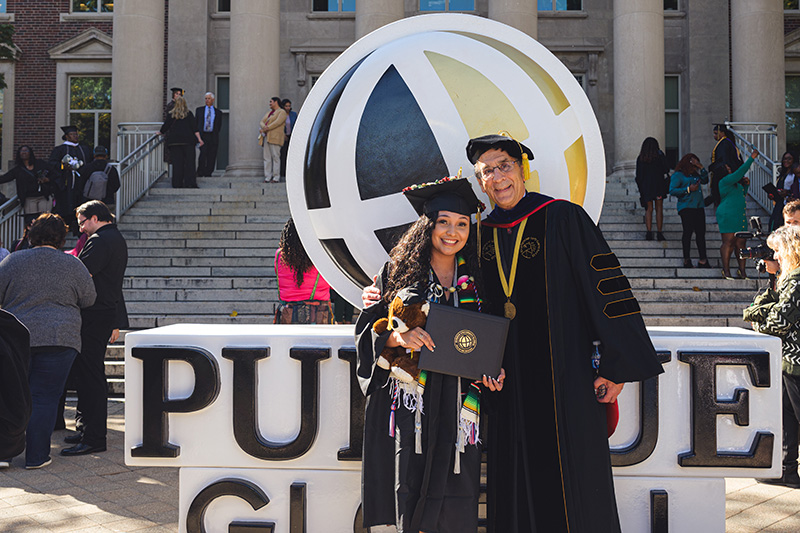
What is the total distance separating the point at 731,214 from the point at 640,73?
22.7 ft

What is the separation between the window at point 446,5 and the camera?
22062 millimetres

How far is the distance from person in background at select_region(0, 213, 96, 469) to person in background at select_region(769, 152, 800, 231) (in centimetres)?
1013

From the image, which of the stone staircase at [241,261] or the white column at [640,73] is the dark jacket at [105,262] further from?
the white column at [640,73]

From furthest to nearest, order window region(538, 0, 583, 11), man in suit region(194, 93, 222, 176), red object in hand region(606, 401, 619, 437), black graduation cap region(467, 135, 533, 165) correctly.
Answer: window region(538, 0, 583, 11)
man in suit region(194, 93, 222, 176)
red object in hand region(606, 401, 619, 437)
black graduation cap region(467, 135, 533, 165)

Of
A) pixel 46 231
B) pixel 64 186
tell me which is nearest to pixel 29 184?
pixel 64 186

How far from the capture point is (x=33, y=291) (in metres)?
6.12

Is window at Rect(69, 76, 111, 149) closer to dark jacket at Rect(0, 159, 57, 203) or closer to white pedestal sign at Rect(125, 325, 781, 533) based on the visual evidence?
dark jacket at Rect(0, 159, 57, 203)

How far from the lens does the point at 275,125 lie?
1639cm

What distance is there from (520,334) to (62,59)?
74.8 ft

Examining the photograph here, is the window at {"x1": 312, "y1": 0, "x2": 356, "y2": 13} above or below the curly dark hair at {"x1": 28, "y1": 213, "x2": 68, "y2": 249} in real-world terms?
above

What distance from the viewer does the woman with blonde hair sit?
637 inches

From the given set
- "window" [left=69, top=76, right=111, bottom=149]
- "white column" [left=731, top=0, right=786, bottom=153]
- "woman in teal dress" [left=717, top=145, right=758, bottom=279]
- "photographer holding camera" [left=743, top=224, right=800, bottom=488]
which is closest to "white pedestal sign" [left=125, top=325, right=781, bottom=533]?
"photographer holding camera" [left=743, top=224, right=800, bottom=488]

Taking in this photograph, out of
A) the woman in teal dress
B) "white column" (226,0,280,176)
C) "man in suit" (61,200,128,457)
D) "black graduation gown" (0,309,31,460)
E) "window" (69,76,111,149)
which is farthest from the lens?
"window" (69,76,111,149)

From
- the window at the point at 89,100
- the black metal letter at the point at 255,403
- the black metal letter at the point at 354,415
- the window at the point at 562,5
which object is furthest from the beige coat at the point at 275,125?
the black metal letter at the point at 354,415
